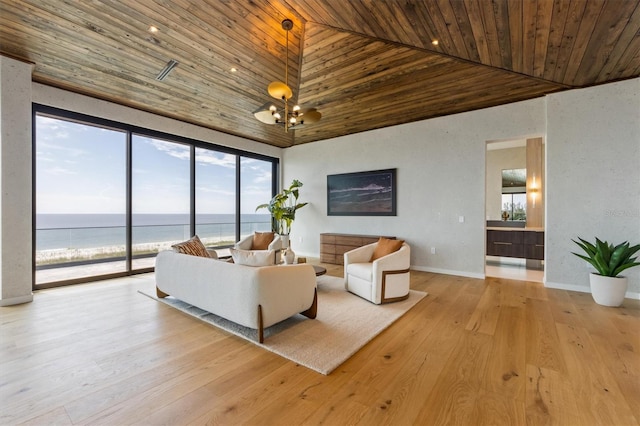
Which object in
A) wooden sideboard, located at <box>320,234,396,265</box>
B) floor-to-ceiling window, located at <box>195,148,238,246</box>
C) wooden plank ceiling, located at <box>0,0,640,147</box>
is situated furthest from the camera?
floor-to-ceiling window, located at <box>195,148,238,246</box>

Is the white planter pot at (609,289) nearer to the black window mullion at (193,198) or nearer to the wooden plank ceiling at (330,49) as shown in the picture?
the wooden plank ceiling at (330,49)

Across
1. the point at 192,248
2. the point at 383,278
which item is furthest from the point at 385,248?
the point at 192,248

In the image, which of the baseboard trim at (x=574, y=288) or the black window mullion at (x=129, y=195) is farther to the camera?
the black window mullion at (x=129, y=195)

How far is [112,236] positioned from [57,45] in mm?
4609

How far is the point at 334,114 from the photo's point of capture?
19.2 feet

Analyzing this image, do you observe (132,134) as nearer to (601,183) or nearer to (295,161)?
(295,161)

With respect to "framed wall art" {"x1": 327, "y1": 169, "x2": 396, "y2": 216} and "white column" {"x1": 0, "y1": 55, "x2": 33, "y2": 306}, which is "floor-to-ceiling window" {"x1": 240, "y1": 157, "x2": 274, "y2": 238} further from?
"white column" {"x1": 0, "y1": 55, "x2": 33, "y2": 306}

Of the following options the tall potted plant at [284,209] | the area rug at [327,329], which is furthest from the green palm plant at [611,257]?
the tall potted plant at [284,209]

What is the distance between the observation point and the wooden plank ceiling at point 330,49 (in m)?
2.93

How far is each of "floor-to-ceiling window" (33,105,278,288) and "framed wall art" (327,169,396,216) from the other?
6.98ft

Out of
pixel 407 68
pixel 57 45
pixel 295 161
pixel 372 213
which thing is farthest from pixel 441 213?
pixel 57 45

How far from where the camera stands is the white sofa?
8.11ft

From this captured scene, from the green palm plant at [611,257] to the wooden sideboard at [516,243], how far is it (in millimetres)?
1848

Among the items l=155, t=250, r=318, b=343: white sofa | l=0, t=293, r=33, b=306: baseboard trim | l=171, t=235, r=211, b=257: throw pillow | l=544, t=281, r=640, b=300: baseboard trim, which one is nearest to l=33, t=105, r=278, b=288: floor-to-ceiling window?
l=0, t=293, r=33, b=306: baseboard trim
